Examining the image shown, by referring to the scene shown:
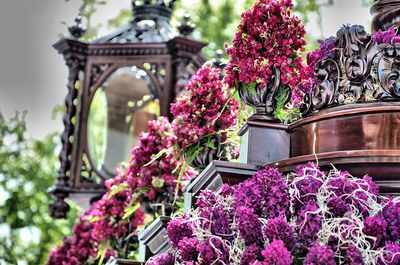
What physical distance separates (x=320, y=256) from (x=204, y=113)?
208cm

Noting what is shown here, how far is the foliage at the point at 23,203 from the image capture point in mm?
14117

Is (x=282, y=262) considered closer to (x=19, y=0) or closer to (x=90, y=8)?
(x=90, y=8)

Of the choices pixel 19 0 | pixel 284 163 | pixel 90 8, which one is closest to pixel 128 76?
pixel 284 163

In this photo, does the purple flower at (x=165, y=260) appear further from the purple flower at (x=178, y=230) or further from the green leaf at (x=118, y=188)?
the green leaf at (x=118, y=188)

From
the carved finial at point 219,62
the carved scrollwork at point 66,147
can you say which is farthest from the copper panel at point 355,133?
the carved scrollwork at point 66,147

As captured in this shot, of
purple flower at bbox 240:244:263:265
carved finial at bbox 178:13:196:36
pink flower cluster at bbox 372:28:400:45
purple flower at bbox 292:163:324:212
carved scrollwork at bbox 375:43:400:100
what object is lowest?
purple flower at bbox 240:244:263:265

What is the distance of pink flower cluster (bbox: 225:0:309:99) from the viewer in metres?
4.06

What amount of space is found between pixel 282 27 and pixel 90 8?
35.2ft

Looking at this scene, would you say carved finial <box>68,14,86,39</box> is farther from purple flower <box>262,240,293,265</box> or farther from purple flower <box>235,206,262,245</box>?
purple flower <box>262,240,293,265</box>

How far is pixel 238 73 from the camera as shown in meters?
4.11

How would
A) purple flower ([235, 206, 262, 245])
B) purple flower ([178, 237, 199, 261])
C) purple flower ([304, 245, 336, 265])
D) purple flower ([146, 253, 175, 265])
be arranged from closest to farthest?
purple flower ([304, 245, 336, 265]) → purple flower ([235, 206, 262, 245]) → purple flower ([178, 237, 199, 261]) → purple flower ([146, 253, 175, 265])

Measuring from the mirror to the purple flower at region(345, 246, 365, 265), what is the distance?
153 inches

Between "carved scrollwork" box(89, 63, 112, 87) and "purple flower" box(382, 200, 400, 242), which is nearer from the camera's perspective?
"purple flower" box(382, 200, 400, 242)

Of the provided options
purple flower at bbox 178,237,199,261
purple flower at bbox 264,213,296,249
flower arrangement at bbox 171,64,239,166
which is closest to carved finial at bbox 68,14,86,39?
flower arrangement at bbox 171,64,239,166
